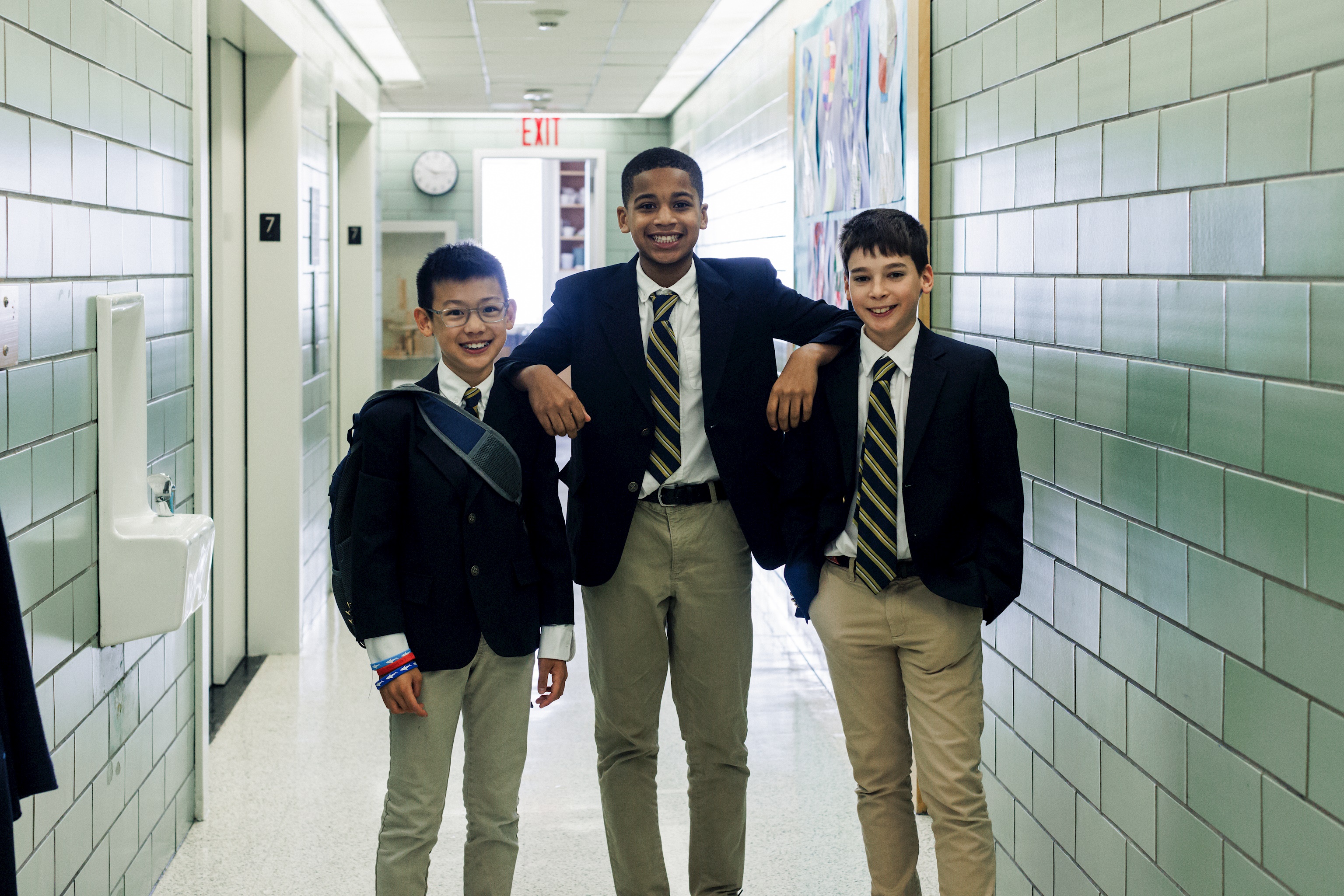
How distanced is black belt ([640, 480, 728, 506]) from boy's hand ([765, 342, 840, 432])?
182mm

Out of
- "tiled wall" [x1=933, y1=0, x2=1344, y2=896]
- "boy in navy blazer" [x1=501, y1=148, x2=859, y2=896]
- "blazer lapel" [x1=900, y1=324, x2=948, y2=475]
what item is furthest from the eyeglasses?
"tiled wall" [x1=933, y1=0, x2=1344, y2=896]

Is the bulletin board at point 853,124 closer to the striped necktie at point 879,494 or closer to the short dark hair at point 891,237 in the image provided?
the short dark hair at point 891,237

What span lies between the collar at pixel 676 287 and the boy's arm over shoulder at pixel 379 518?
1.85ft

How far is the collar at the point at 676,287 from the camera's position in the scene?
2.33m

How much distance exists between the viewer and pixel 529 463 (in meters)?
2.13

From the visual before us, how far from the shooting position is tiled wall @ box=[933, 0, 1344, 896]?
152cm

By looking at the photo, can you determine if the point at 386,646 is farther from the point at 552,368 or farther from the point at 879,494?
the point at 879,494

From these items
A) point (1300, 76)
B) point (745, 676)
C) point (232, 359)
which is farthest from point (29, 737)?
point (232, 359)

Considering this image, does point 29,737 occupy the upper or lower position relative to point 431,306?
lower

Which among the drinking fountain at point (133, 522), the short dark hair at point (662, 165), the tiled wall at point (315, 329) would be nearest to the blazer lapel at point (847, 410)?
the short dark hair at point (662, 165)

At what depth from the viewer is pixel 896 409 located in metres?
2.13

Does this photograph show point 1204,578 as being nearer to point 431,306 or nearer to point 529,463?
point 529,463

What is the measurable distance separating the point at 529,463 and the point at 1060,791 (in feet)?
4.07

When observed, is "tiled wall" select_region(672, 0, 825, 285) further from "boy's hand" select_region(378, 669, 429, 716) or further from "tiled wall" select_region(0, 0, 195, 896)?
"boy's hand" select_region(378, 669, 429, 716)
